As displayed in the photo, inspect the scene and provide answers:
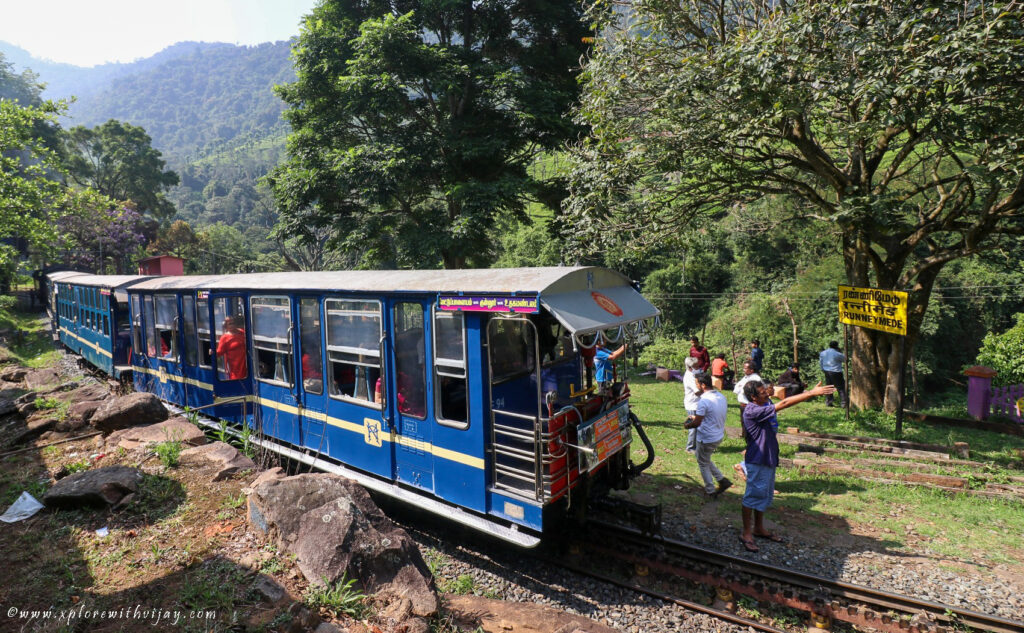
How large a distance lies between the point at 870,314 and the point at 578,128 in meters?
9.67

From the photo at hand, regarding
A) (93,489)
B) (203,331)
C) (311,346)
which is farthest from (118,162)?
(93,489)

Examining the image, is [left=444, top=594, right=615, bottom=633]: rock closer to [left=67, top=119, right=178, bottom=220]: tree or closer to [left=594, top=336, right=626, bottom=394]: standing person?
[left=594, top=336, right=626, bottom=394]: standing person

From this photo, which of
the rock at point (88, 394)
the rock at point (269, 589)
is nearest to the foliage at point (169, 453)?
the rock at point (269, 589)

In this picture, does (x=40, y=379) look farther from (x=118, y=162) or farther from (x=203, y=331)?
(x=118, y=162)

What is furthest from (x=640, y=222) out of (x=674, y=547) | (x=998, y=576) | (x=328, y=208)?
(x=328, y=208)

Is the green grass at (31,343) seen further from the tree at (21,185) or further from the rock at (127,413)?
A: the rock at (127,413)

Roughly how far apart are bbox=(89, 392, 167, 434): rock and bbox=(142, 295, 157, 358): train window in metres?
3.00

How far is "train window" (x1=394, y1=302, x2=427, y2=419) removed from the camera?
6.51 meters

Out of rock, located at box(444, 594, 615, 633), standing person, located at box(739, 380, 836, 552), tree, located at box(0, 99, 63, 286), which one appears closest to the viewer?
rock, located at box(444, 594, 615, 633)

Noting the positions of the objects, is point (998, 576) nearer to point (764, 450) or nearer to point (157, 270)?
point (764, 450)

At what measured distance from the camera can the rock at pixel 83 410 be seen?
9.30 metres

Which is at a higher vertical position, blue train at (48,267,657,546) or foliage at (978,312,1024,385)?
blue train at (48,267,657,546)

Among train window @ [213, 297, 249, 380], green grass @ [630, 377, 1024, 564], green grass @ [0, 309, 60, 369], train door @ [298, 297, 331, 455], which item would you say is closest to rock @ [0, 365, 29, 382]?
green grass @ [0, 309, 60, 369]

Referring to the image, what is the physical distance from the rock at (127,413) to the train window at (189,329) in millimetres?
1437
